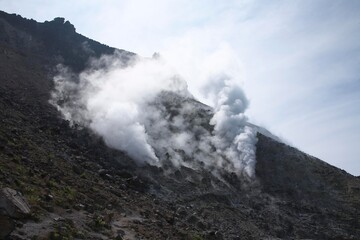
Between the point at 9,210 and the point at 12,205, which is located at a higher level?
the point at 12,205

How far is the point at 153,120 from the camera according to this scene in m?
60.6

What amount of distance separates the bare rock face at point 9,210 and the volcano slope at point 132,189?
0.06m

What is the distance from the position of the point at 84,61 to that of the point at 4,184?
54745mm

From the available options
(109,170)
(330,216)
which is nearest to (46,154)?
(109,170)

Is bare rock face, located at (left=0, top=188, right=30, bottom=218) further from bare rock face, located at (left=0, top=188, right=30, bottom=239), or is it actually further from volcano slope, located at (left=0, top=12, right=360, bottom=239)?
volcano slope, located at (left=0, top=12, right=360, bottom=239)

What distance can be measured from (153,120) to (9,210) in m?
41.4

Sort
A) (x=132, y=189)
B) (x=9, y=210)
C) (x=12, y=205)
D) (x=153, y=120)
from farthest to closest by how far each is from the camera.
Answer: (x=153, y=120) → (x=132, y=189) → (x=12, y=205) → (x=9, y=210)

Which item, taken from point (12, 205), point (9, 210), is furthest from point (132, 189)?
point (9, 210)

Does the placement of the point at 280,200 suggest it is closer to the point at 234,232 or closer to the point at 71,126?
the point at 234,232

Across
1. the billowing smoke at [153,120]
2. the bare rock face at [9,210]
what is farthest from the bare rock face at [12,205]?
the billowing smoke at [153,120]

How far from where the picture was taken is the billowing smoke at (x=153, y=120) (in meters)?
50.2

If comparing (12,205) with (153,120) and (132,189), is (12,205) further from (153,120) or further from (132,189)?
(153,120)

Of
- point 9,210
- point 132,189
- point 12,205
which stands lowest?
point 9,210

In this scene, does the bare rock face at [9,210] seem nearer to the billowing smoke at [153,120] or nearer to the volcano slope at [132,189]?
the volcano slope at [132,189]
